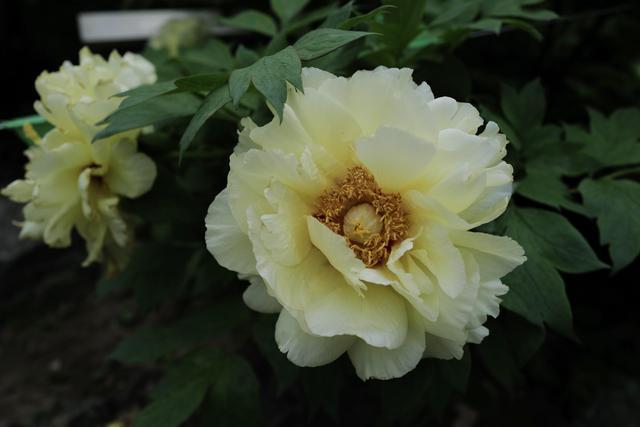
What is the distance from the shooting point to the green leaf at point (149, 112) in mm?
850

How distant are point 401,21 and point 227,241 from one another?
480 millimetres

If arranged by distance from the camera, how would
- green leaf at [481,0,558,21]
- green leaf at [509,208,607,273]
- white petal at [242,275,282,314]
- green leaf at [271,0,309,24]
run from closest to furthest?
1. white petal at [242,275,282,314]
2. green leaf at [509,208,607,273]
3. green leaf at [481,0,558,21]
4. green leaf at [271,0,309,24]

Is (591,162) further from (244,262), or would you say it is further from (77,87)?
(77,87)

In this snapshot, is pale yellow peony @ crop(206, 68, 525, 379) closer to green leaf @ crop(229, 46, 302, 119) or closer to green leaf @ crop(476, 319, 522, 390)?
green leaf @ crop(229, 46, 302, 119)

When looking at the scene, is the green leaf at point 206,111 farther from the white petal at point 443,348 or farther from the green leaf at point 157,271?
the green leaf at point 157,271

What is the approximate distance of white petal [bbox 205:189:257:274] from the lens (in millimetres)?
753

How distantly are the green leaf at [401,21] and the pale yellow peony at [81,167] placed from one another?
1.47 ft

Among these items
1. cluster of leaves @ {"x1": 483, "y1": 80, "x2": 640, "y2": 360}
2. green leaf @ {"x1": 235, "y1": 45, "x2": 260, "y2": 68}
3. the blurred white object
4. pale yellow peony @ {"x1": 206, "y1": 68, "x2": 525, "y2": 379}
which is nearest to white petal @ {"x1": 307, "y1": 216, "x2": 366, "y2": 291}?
pale yellow peony @ {"x1": 206, "y1": 68, "x2": 525, "y2": 379}

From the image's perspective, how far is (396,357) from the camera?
0.72 m

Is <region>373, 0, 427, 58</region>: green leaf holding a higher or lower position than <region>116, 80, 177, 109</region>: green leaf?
higher

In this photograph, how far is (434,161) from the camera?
0.73 meters

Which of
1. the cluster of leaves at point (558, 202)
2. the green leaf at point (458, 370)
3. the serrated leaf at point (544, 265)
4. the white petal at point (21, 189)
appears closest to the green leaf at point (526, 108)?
the cluster of leaves at point (558, 202)

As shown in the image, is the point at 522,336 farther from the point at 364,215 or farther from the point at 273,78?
the point at 273,78

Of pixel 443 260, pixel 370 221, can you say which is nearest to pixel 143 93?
pixel 370 221
